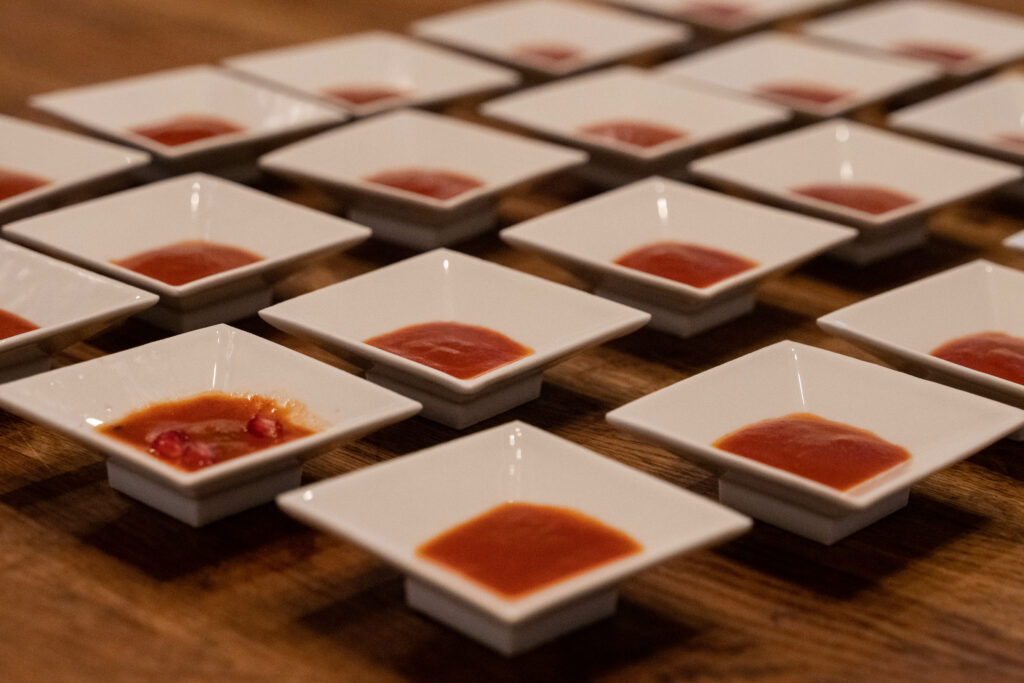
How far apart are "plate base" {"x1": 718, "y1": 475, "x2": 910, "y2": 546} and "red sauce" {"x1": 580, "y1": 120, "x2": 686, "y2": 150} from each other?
41.9 inches

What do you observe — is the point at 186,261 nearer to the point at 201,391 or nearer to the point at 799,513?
the point at 201,391

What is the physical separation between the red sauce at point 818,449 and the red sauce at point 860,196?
73cm

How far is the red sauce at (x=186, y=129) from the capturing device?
7.93ft

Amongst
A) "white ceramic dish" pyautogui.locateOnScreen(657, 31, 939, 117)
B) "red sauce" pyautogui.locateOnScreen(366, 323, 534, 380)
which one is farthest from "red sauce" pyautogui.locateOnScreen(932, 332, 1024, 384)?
"white ceramic dish" pyautogui.locateOnScreen(657, 31, 939, 117)

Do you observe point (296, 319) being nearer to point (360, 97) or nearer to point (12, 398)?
point (12, 398)

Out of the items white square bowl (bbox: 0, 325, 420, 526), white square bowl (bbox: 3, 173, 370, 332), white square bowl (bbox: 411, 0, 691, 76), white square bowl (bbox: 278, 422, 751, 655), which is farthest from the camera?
white square bowl (bbox: 411, 0, 691, 76)

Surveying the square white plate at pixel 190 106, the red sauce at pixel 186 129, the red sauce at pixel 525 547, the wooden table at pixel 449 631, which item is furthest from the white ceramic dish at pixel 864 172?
the red sauce at pixel 525 547

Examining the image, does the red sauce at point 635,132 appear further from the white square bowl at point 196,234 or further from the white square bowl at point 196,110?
the white square bowl at point 196,234

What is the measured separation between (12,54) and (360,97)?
2.59ft

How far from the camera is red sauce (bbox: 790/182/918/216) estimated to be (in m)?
2.20

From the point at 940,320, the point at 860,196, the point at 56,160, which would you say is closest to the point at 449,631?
the point at 940,320

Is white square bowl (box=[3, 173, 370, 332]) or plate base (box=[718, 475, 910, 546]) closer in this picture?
plate base (box=[718, 475, 910, 546])

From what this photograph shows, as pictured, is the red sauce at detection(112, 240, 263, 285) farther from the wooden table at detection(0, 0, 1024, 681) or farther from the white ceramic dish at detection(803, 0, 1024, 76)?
the white ceramic dish at detection(803, 0, 1024, 76)

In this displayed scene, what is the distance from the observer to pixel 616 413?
145cm
